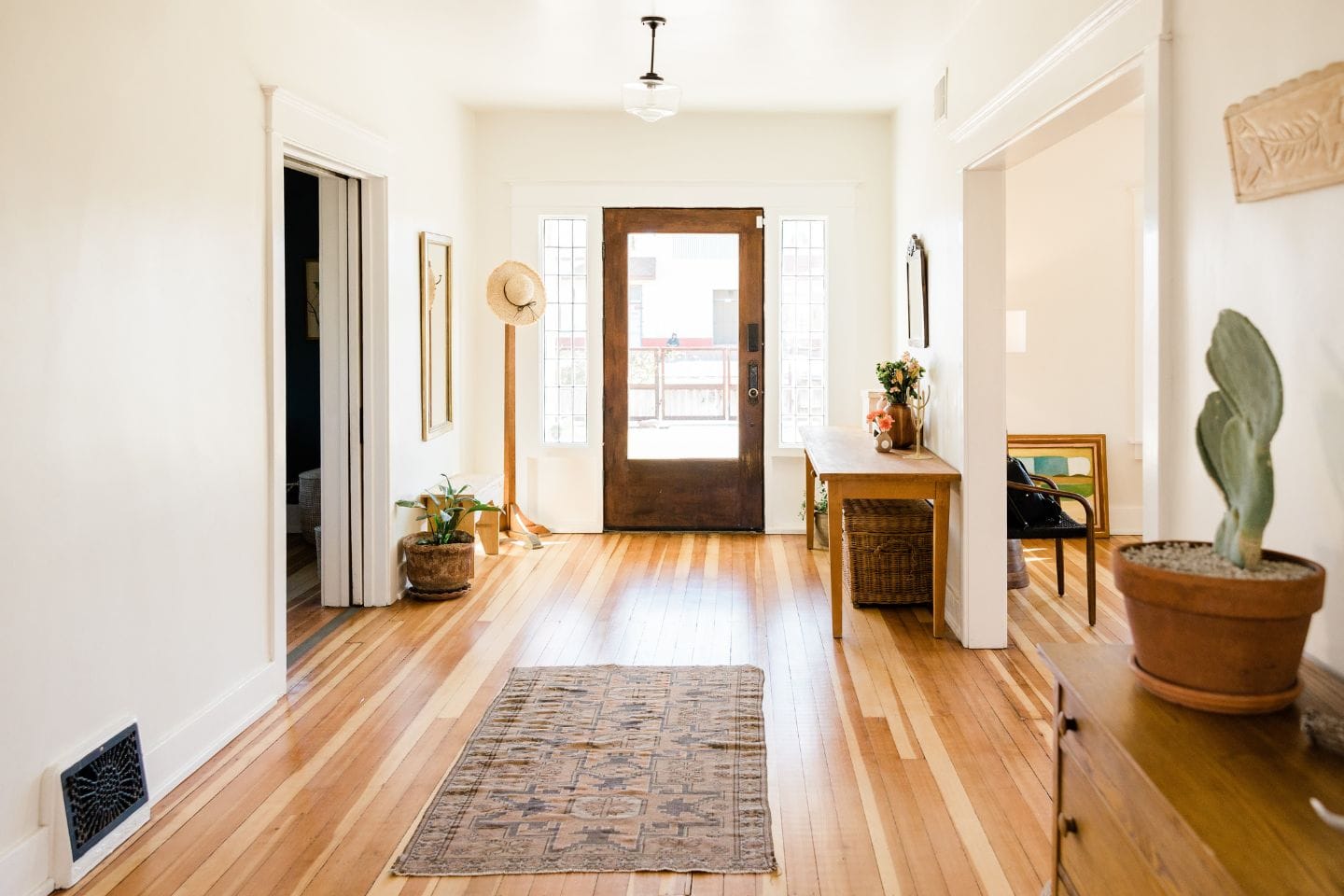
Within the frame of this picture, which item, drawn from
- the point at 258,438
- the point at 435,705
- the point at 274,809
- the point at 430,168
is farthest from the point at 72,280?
the point at 430,168

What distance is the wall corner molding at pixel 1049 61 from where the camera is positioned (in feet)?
9.23

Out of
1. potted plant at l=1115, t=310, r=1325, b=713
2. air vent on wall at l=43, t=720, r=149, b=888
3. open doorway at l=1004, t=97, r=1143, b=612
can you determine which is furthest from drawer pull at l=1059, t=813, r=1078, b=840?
open doorway at l=1004, t=97, r=1143, b=612

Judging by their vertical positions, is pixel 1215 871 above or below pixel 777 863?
above

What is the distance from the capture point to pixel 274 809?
289cm

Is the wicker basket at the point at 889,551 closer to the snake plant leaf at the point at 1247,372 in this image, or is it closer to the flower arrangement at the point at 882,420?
the flower arrangement at the point at 882,420

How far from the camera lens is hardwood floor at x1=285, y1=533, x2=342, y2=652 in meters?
4.70

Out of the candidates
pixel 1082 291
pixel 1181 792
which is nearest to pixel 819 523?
pixel 1082 291

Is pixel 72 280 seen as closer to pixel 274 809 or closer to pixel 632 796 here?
pixel 274 809

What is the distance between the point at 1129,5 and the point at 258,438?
10.00 ft

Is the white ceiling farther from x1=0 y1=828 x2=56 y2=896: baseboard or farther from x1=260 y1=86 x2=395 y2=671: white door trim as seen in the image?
x1=0 y1=828 x2=56 y2=896: baseboard

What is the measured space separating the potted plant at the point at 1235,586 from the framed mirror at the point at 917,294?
370 cm

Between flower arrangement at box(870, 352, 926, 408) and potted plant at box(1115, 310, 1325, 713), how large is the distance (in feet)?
11.7

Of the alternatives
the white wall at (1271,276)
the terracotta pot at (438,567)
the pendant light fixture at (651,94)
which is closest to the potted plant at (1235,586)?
the white wall at (1271,276)

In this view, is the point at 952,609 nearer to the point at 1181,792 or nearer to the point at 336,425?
the point at 336,425
